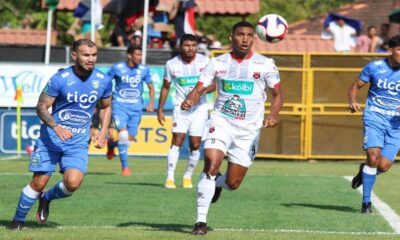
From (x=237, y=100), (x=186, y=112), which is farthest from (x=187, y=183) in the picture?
(x=237, y=100)

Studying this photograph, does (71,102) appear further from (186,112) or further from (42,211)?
(186,112)

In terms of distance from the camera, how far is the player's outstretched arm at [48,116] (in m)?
11.0

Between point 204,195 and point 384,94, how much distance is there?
12.0ft

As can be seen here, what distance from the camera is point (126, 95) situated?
64.8 ft

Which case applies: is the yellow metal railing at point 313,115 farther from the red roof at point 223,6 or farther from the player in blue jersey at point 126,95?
the red roof at point 223,6

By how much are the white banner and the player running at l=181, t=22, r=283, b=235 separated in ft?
44.6

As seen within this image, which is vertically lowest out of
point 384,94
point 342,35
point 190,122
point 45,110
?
point 190,122

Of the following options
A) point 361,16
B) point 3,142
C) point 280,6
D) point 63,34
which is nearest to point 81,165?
point 3,142

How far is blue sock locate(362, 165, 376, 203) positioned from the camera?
14.0 metres

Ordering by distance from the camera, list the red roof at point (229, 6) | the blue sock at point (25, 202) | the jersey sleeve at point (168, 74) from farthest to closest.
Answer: the red roof at point (229, 6) < the jersey sleeve at point (168, 74) < the blue sock at point (25, 202)

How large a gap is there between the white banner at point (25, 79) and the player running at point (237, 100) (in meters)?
13.6

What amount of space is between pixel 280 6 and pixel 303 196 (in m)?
35.3

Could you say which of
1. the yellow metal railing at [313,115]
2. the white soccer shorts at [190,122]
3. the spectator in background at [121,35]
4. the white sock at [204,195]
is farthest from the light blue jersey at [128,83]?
the white sock at [204,195]

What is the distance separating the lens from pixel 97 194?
1581 centimetres
